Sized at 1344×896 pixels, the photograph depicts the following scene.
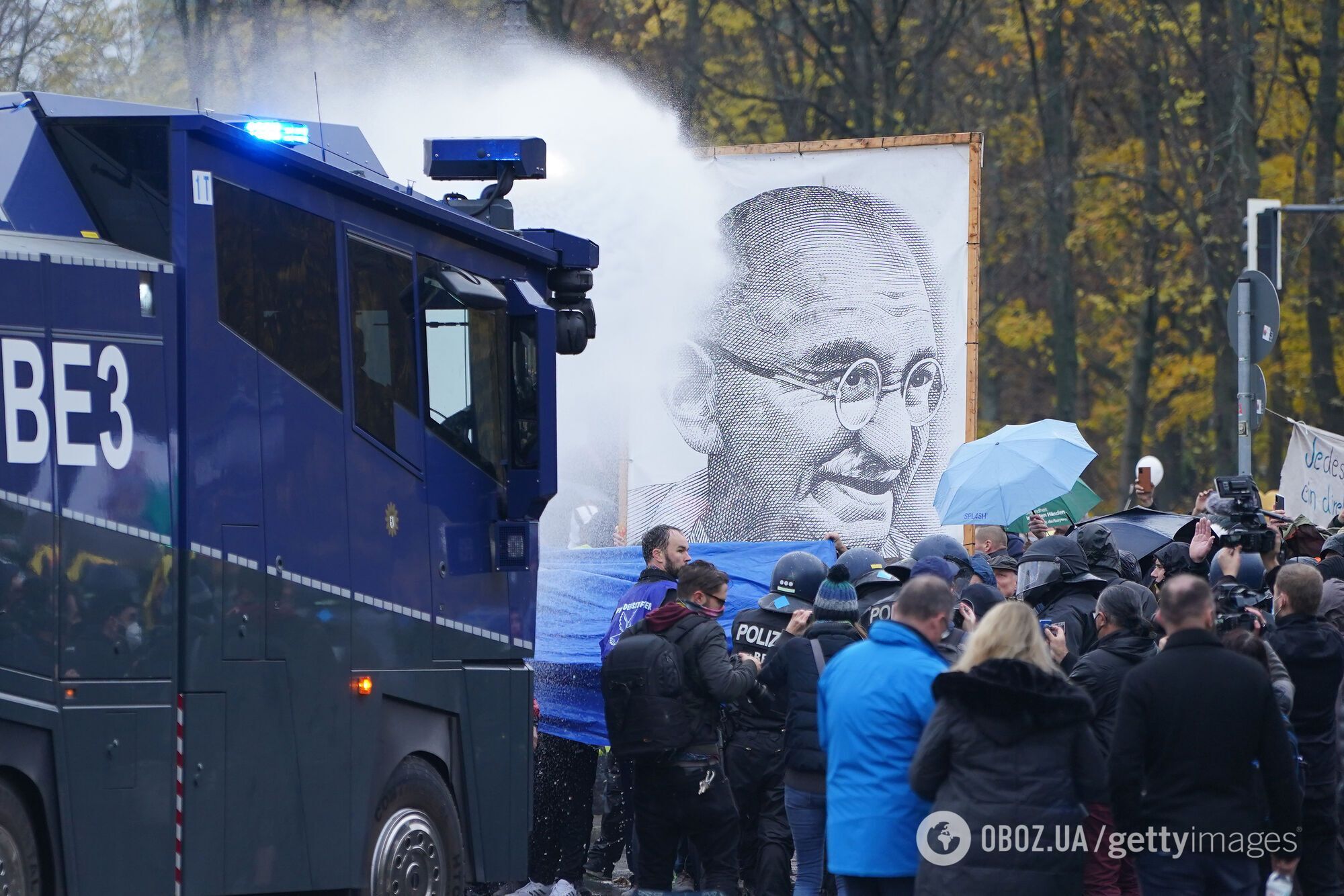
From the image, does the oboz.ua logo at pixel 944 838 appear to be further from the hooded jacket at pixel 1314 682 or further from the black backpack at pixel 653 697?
the hooded jacket at pixel 1314 682

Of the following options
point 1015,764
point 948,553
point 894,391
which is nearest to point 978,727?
point 1015,764

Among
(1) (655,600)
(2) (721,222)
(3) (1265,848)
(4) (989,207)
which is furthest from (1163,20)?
(3) (1265,848)

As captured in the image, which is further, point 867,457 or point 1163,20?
point 1163,20

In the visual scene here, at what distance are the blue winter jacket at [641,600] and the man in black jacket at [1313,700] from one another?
2858 millimetres

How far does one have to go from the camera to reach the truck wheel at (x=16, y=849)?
6.00 meters

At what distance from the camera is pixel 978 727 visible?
5.80m

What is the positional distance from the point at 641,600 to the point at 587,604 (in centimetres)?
187

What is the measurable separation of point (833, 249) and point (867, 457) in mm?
1707

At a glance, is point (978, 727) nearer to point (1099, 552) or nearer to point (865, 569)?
point (1099, 552)

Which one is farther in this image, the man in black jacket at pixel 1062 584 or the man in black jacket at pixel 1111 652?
the man in black jacket at pixel 1062 584

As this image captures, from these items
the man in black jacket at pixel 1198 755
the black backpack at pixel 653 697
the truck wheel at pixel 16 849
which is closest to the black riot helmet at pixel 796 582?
the black backpack at pixel 653 697

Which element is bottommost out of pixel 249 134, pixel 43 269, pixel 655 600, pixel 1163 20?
pixel 655 600

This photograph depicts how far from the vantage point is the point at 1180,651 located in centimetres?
619

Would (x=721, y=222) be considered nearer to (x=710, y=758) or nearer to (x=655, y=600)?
(x=655, y=600)
